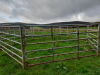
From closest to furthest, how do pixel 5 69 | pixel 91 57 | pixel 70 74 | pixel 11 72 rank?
pixel 70 74 < pixel 11 72 < pixel 5 69 < pixel 91 57

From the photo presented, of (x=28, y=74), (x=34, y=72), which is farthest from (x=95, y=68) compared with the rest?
(x=28, y=74)

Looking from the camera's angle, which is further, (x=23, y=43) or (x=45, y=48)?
(x=45, y=48)

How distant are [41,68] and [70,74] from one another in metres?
0.94

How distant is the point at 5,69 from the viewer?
2850mm

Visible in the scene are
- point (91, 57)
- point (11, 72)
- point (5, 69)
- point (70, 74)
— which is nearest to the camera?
point (70, 74)

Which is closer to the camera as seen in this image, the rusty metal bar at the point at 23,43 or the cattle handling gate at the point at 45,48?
the rusty metal bar at the point at 23,43

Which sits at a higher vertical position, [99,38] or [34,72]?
[99,38]

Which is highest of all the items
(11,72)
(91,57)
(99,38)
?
(99,38)

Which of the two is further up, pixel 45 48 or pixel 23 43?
pixel 23 43

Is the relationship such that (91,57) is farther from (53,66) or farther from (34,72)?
(34,72)

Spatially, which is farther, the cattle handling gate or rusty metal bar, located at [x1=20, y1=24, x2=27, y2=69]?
the cattle handling gate

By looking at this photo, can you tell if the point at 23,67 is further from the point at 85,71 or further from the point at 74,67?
the point at 85,71

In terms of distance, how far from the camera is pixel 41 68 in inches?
111

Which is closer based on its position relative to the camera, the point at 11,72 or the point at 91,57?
the point at 11,72
